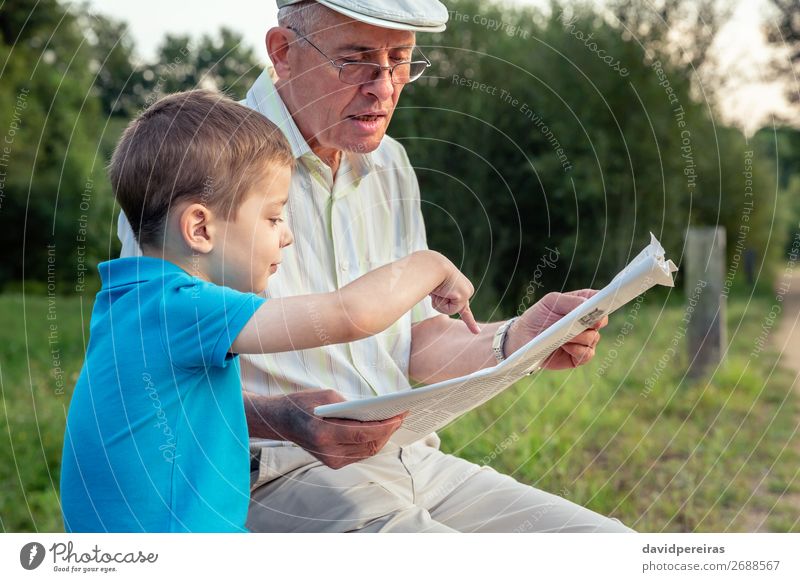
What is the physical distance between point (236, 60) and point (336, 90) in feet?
5.50

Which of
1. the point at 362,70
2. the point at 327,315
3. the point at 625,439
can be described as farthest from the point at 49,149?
the point at 327,315

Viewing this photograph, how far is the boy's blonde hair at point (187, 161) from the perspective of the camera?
134 cm

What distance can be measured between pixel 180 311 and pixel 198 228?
0.43 feet

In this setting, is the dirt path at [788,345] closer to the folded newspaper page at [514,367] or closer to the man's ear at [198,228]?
the folded newspaper page at [514,367]

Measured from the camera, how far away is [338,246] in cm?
170

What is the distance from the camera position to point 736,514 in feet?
9.95

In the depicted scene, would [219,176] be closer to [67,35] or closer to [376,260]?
[376,260]

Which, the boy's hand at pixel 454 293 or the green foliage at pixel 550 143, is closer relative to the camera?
the boy's hand at pixel 454 293

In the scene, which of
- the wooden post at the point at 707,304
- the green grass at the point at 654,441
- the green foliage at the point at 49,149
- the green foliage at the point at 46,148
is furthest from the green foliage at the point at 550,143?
the green foliage at the point at 46,148

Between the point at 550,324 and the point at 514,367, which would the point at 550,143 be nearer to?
the point at 550,324

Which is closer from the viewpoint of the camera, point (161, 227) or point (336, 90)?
point (161, 227)

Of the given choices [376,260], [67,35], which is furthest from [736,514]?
[67,35]
